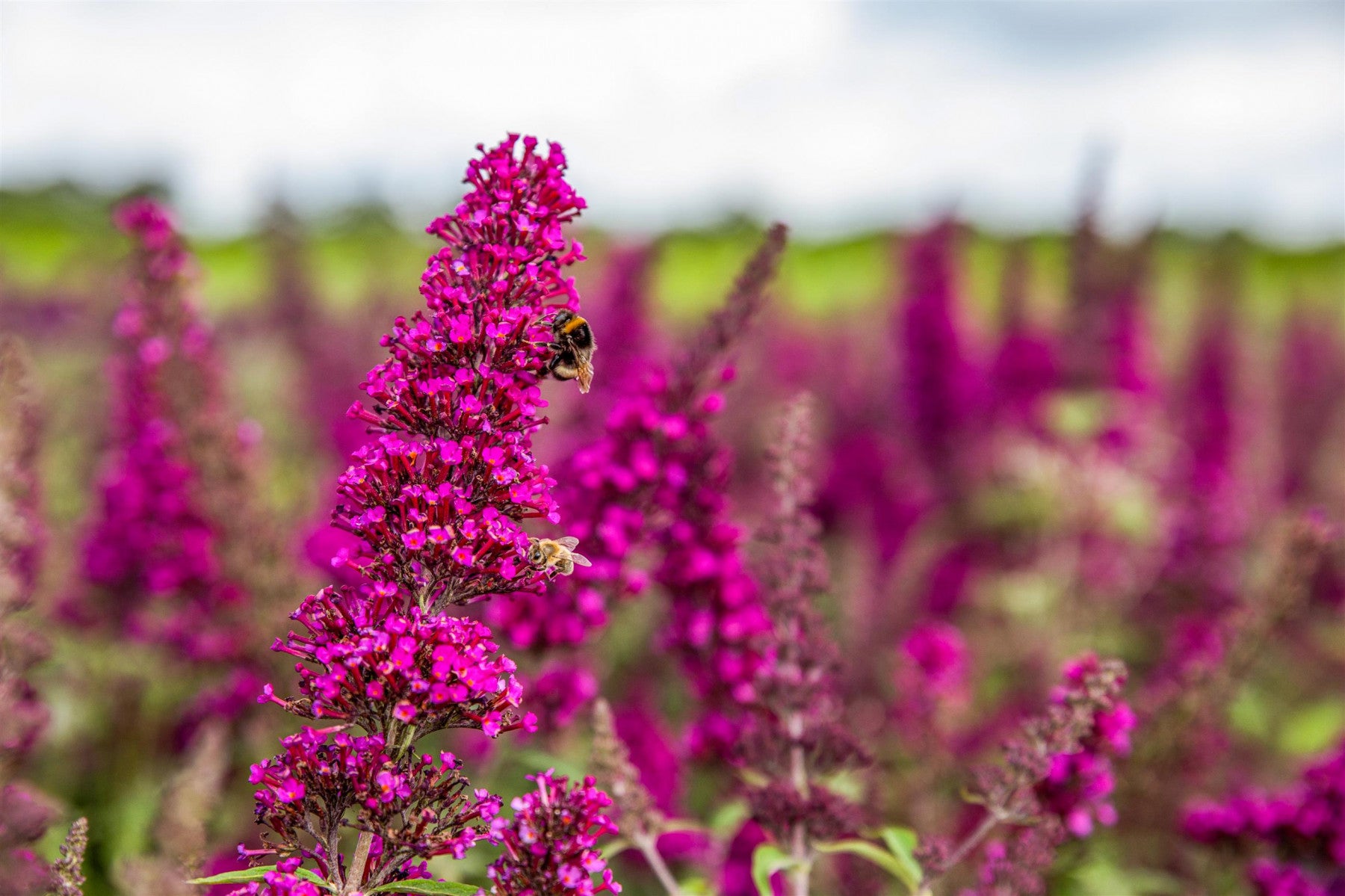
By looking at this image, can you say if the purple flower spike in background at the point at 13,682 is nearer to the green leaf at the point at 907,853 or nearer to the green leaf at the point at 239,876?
the green leaf at the point at 239,876

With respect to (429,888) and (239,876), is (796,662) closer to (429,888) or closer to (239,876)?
(429,888)

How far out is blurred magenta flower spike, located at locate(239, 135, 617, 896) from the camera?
1793 millimetres

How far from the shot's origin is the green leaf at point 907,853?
2.49m

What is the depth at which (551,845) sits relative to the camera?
1.77 m

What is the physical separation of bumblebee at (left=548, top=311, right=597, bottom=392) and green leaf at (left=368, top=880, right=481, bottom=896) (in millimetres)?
1352

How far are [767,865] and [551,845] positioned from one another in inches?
30.8

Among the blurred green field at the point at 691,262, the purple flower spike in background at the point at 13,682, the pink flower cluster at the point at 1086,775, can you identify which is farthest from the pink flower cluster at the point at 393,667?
the blurred green field at the point at 691,262

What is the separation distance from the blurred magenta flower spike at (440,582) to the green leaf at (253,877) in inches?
0.9

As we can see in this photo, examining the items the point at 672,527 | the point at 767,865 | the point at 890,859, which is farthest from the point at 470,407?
the point at 890,859

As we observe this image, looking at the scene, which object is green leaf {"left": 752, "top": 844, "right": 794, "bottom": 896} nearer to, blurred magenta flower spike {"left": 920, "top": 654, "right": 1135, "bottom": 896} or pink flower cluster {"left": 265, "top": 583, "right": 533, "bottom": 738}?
blurred magenta flower spike {"left": 920, "top": 654, "right": 1135, "bottom": 896}

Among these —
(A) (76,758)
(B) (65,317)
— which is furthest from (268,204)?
(A) (76,758)

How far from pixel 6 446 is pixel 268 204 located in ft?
52.6

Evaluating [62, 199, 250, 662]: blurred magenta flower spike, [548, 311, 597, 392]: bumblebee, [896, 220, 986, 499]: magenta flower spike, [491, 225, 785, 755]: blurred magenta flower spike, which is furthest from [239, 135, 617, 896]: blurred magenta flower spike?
[896, 220, 986, 499]: magenta flower spike

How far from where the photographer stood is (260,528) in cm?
397
